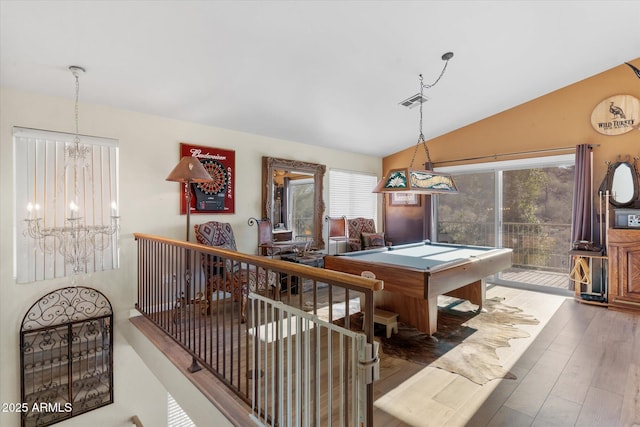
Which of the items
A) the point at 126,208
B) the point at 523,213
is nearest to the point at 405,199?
the point at 523,213

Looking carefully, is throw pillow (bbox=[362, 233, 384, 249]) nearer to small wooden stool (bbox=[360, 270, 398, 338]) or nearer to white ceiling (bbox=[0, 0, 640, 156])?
white ceiling (bbox=[0, 0, 640, 156])

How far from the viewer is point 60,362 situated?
10.7 ft

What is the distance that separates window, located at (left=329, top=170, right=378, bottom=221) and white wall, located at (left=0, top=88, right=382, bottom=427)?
1.86 m

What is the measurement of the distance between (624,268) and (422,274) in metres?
3.21

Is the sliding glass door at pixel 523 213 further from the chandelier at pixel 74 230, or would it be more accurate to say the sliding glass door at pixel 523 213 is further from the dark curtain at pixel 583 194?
the chandelier at pixel 74 230

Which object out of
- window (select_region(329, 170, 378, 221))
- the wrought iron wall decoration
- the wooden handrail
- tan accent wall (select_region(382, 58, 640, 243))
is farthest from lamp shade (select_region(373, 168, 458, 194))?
the wrought iron wall decoration

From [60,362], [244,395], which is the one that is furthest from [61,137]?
[244,395]

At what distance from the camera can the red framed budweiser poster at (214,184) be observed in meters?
4.06

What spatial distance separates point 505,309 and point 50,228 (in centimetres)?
521

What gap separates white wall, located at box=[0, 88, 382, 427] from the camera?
293 centimetres

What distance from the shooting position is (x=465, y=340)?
9.96 ft

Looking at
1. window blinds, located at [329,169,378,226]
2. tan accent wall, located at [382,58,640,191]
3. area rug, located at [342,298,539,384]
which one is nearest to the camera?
area rug, located at [342,298,539,384]

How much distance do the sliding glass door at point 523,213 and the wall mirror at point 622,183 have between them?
0.53 meters

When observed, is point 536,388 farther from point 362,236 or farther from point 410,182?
point 362,236
